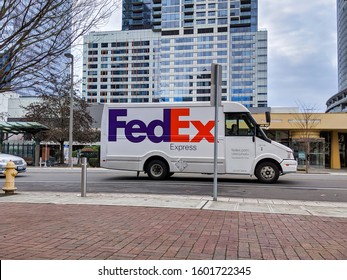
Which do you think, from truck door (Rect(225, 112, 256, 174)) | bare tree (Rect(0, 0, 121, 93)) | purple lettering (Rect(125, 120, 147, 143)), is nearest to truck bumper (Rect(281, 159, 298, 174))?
truck door (Rect(225, 112, 256, 174))

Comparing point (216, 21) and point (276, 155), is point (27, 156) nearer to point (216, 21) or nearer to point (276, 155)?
point (276, 155)

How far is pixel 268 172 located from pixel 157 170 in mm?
4384

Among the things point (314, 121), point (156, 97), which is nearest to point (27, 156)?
point (314, 121)

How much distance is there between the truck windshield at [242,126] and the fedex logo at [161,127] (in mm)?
677

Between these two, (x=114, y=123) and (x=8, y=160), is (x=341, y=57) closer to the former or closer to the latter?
Answer: (x=114, y=123)

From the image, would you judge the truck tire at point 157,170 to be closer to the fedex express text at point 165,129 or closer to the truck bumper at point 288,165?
the fedex express text at point 165,129

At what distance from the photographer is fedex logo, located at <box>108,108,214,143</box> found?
13711 mm

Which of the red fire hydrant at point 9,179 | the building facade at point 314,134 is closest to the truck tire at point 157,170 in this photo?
the red fire hydrant at point 9,179

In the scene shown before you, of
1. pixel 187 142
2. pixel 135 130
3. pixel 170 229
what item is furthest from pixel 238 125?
pixel 170 229

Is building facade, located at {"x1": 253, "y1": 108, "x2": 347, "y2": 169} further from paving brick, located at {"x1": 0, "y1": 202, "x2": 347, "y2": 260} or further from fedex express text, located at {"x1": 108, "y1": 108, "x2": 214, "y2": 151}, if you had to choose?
paving brick, located at {"x1": 0, "y1": 202, "x2": 347, "y2": 260}

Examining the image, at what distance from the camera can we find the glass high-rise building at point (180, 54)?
145750mm

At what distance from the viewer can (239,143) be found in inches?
532

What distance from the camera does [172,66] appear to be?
152 meters

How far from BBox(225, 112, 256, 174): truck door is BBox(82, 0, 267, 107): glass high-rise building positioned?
129850 mm
